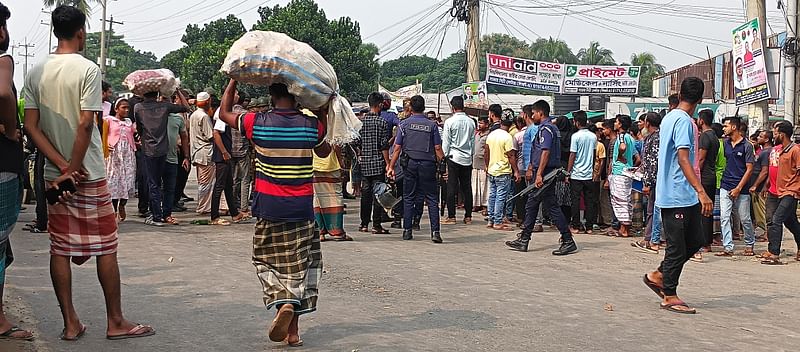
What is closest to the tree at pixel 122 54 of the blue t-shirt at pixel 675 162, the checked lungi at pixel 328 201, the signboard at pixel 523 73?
the signboard at pixel 523 73

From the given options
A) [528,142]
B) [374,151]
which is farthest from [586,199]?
[374,151]

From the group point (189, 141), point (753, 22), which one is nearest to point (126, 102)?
point (189, 141)

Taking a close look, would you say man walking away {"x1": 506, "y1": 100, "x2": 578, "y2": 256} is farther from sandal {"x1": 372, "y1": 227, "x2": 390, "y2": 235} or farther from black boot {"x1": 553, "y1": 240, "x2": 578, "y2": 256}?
sandal {"x1": 372, "y1": 227, "x2": 390, "y2": 235}

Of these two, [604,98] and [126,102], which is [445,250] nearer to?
[126,102]

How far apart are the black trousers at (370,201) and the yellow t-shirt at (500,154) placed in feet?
7.83

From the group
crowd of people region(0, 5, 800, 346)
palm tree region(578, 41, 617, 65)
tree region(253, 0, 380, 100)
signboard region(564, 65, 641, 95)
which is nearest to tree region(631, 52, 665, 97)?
palm tree region(578, 41, 617, 65)

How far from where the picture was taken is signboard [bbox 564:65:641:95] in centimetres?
2772

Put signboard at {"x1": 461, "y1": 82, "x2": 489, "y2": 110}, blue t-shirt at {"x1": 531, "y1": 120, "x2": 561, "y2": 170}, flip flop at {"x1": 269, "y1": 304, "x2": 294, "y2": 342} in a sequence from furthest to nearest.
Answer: signboard at {"x1": 461, "y1": 82, "x2": 489, "y2": 110} < blue t-shirt at {"x1": 531, "y1": 120, "x2": 561, "y2": 170} < flip flop at {"x1": 269, "y1": 304, "x2": 294, "y2": 342}

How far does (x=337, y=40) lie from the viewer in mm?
52594

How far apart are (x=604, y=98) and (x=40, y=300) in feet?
85.4

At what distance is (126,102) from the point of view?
11.6 meters

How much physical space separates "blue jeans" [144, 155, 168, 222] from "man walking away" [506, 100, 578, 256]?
187 inches

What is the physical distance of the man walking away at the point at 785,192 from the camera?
1027 centimetres

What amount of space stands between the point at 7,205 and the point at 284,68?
1.86m
